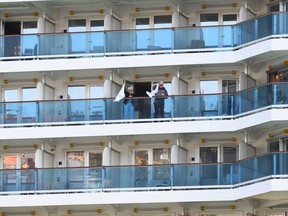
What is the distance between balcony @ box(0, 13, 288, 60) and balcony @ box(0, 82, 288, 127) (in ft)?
5.35

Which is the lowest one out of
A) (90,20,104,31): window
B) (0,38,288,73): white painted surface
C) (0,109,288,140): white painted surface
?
(0,109,288,140): white painted surface

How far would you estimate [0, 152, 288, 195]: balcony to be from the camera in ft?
234

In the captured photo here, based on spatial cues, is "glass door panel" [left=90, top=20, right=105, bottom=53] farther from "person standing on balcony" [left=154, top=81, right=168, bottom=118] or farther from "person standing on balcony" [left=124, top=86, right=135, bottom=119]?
"person standing on balcony" [left=154, top=81, right=168, bottom=118]

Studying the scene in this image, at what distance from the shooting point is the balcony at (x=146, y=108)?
71812 millimetres

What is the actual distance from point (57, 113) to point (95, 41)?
2.73 m

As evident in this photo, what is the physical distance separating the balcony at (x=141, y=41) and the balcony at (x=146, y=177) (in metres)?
3.94

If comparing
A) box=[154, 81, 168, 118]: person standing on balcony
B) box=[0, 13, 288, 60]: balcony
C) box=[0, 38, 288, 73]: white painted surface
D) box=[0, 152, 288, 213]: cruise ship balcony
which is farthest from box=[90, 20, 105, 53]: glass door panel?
box=[0, 152, 288, 213]: cruise ship balcony

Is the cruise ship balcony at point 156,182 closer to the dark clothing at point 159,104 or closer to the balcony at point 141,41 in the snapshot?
the dark clothing at point 159,104

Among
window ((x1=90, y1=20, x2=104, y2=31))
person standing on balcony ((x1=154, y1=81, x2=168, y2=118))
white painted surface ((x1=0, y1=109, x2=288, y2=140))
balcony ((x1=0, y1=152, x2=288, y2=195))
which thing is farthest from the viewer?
window ((x1=90, y1=20, x2=104, y2=31))

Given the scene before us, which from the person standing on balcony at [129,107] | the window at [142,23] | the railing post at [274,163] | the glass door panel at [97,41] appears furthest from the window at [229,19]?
the railing post at [274,163]

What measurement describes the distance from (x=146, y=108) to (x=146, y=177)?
2.33m

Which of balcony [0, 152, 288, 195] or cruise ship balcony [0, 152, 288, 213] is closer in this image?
cruise ship balcony [0, 152, 288, 213]

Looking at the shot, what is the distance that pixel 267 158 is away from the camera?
7112 cm

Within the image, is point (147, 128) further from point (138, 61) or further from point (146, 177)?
point (138, 61)
